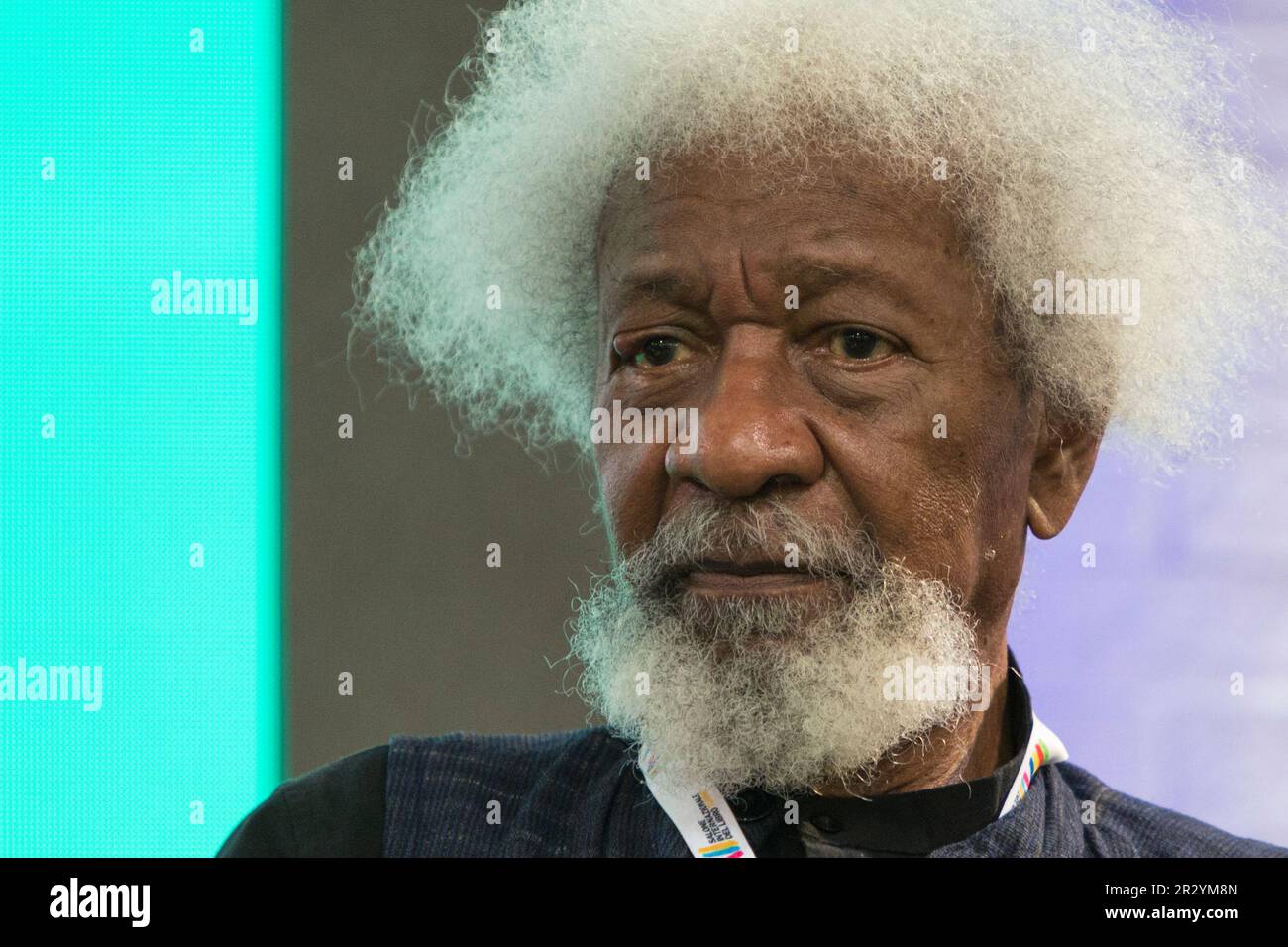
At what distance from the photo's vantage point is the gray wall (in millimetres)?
2732

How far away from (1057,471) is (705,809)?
632 mm

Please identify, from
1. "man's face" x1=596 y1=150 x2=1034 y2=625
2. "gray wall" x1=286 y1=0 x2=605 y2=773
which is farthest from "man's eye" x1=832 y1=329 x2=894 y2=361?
"gray wall" x1=286 y1=0 x2=605 y2=773

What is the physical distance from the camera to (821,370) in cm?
168

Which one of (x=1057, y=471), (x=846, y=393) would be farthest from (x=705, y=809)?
(x=1057, y=471)

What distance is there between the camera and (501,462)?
112 inches

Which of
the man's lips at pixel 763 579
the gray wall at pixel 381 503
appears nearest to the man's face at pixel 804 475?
the man's lips at pixel 763 579

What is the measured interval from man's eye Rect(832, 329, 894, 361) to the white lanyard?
0.53 meters

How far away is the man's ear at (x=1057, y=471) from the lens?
185 centimetres

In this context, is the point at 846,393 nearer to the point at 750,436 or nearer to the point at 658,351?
the point at 750,436

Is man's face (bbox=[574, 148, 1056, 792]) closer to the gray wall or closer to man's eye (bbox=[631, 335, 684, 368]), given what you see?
man's eye (bbox=[631, 335, 684, 368])

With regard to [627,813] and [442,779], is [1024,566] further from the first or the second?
[442,779]

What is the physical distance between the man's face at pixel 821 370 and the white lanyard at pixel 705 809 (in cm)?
23

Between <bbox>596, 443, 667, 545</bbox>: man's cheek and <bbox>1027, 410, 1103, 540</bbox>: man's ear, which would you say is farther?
<bbox>1027, 410, 1103, 540</bbox>: man's ear
